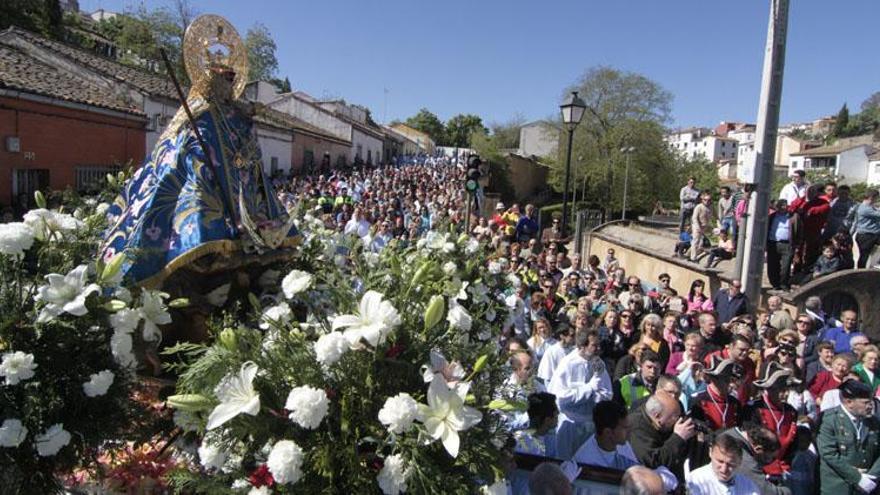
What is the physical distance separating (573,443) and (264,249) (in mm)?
2750

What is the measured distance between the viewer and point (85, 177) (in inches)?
622

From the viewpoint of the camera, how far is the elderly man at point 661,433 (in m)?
4.22

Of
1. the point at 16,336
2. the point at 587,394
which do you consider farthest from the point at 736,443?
the point at 16,336

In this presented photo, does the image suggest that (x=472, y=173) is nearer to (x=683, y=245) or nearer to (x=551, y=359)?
(x=551, y=359)

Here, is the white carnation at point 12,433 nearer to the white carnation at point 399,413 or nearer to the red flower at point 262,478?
the red flower at point 262,478

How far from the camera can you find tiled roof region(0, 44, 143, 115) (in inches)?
532

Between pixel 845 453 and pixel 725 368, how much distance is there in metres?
1.10

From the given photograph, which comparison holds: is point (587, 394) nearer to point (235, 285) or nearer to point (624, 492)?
point (624, 492)

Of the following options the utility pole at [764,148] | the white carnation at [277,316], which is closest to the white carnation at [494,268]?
the white carnation at [277,316]

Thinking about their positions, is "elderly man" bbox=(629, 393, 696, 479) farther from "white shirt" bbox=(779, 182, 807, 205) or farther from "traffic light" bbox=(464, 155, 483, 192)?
"white shirt" bbox=(779, 182, 807, 205)

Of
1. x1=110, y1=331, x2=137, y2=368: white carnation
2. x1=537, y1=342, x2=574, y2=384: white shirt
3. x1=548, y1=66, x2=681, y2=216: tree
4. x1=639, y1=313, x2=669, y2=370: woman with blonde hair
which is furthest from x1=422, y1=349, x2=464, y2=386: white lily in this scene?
x1=548, y1=66, x2=681, y2=216: tree

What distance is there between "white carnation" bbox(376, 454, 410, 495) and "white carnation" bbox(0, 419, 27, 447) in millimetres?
1380

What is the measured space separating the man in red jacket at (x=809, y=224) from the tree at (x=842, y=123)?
330 feet

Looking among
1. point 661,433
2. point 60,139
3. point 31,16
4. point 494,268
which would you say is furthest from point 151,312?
point 31,16
